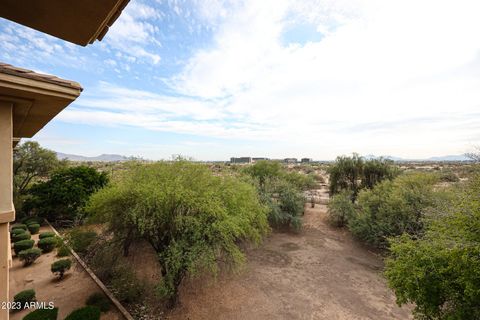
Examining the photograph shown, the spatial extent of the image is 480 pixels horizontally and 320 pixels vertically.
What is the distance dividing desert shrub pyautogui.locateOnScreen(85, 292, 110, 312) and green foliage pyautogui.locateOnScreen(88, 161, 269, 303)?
6.73 feet

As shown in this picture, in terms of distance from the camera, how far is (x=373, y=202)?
52.9 ft

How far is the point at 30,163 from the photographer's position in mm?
24203

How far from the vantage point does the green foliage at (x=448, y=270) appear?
198 inches

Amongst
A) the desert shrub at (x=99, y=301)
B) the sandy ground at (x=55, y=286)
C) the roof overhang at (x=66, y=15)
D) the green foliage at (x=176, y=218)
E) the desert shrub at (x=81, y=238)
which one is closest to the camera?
the roof overhang at (x=66, y=15)

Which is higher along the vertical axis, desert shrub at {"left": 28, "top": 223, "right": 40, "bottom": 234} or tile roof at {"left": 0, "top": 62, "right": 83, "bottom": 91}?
tile roof at {"left": 0, "top": 62, "right": 83, "bottom": 91}

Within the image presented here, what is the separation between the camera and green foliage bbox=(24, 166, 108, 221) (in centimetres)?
1964

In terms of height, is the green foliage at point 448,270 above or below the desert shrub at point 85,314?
above

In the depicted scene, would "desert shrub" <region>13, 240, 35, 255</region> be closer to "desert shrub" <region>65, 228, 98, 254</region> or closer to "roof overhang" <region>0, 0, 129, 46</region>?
"desert shrub" <region>65, 228, 98, 254</region>

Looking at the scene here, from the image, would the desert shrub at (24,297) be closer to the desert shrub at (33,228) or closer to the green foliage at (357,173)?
the desert shrub at (33,228)

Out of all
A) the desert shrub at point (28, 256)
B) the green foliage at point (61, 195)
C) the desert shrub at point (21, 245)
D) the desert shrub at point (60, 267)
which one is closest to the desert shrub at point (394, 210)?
the desert shrub at point (60, 267)

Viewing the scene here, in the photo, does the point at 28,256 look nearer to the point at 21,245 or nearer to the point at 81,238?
the point at 21,245

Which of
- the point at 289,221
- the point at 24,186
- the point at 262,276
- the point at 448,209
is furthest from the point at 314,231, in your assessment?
the point at 24,186

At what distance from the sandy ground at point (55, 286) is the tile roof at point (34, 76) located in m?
8.95

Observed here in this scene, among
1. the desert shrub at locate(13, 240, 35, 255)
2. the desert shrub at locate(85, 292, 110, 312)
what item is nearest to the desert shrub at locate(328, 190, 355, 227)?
the desert shrub at locate(85, 292, 110, 312)
